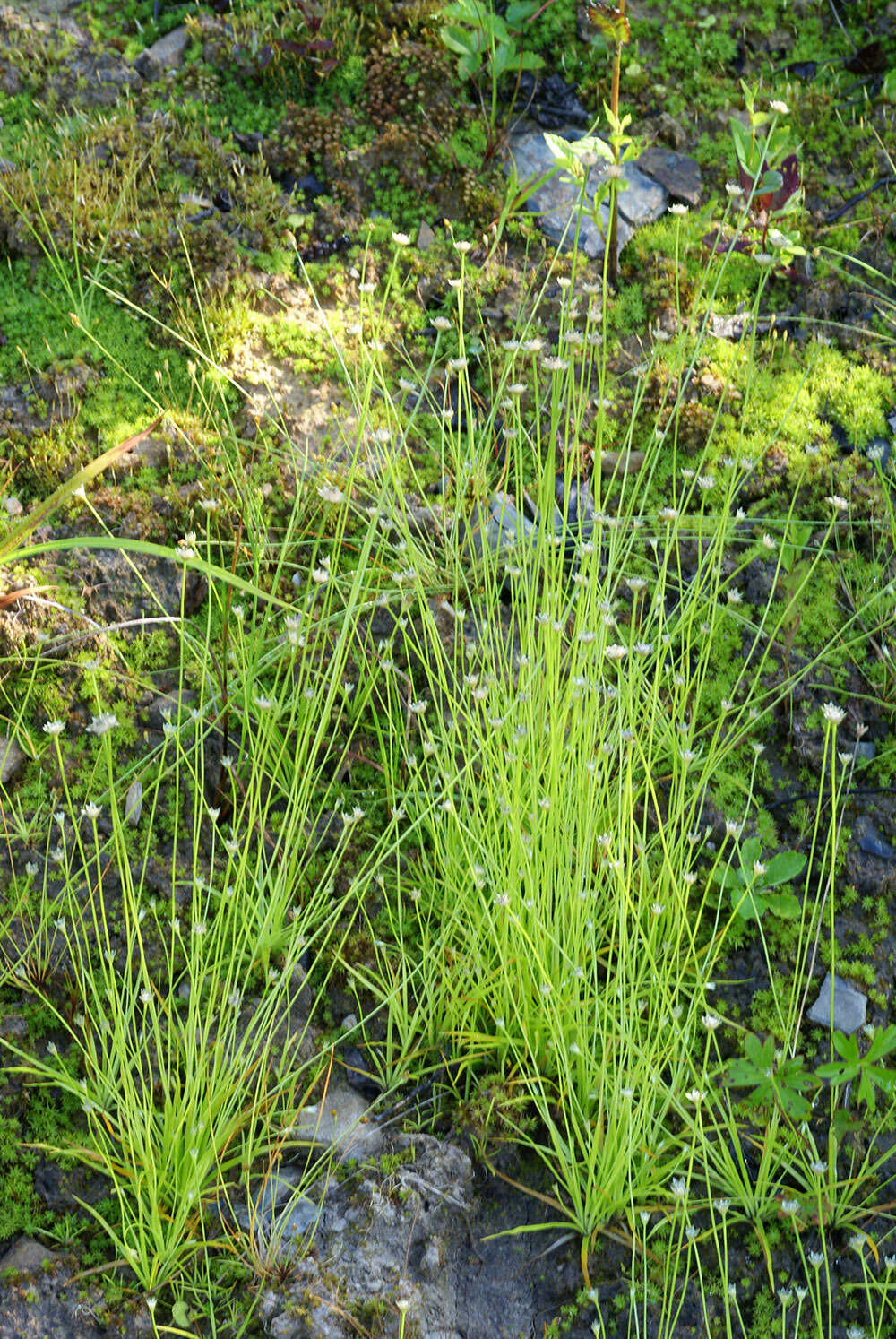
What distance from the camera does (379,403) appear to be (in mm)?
4262

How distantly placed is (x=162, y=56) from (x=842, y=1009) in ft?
18.8

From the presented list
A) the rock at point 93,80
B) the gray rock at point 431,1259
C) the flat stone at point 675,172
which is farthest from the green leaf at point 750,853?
the rock at point 93,80

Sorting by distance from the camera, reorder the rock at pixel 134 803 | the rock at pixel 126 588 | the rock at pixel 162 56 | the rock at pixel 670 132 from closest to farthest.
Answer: the rock at pixel 134 803 → the rock at pixel 126 588 → the rock at pixel 670 132 → the rock at pixel 162 56

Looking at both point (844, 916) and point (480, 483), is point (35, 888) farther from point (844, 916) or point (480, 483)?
point (844, 916)

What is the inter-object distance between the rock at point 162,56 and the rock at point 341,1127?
5240 mm

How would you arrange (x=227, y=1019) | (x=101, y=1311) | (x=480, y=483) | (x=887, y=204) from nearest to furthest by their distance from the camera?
(x=101, y=1311)
(x=227, y=1019)
(x=480, y=483)
(x=887, y=204)

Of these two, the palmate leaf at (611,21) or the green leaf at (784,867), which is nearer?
the green leaf at (784,867)

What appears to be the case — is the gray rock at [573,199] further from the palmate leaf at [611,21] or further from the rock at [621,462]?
the rock at [621,462]

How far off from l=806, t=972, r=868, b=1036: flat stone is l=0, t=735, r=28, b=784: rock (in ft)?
8.40

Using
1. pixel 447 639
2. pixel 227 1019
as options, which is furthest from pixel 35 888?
pixel 447 639

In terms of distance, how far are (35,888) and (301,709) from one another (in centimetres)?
94

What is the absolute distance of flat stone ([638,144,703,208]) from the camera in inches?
201

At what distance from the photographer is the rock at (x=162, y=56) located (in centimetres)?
546

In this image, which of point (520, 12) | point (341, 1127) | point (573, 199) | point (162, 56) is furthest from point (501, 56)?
point (341, 1127)
